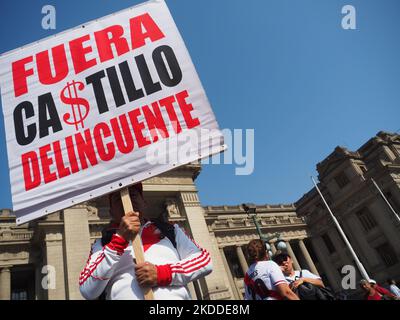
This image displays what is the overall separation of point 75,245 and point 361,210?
28.9m

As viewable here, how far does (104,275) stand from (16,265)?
70.2 ft

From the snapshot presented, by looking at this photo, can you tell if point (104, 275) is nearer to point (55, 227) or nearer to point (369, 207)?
point (55, 227)

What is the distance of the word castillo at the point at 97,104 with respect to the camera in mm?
2523

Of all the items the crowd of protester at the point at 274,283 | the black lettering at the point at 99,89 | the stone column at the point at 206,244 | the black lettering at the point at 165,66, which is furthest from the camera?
the stone column at the point at 206,244

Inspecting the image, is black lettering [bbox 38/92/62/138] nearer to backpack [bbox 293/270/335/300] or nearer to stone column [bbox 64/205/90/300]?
backpack [bbox 293/270/335/300]

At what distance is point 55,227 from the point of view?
1814 cm

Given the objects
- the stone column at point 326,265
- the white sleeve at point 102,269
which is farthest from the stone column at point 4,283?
the stone column at point 326,265

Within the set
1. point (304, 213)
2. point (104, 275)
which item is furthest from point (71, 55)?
point (304, 213)

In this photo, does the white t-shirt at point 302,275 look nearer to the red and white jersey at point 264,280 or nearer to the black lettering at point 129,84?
the red and white jersey at point 264,280

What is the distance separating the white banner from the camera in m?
2.44

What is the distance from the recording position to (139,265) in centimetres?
203

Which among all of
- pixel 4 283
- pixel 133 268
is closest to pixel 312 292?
pixel 133 268

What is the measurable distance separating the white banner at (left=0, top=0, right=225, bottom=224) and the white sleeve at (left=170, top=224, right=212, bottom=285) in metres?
0.65

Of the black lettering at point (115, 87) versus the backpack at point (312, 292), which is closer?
the black lettering at point (115, 87)
